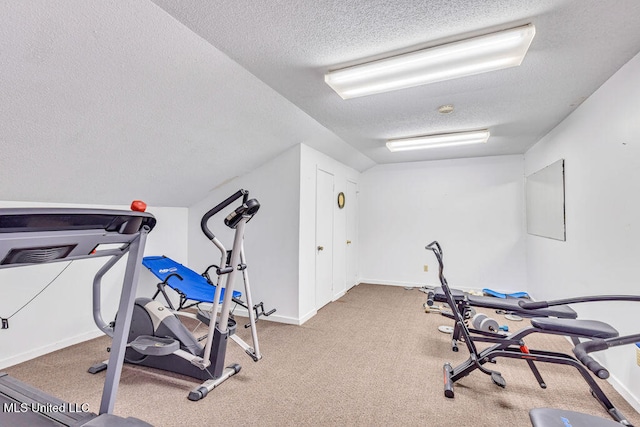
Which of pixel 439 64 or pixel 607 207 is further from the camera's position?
pixel 607 207

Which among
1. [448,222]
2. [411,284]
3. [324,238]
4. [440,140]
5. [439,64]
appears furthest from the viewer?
[411,284]

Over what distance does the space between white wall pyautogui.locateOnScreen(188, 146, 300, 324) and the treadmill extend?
93.0 inches

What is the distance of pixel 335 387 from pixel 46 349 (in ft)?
8.76

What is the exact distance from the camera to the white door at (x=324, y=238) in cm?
416

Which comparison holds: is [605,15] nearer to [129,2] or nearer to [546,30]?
[546,30]

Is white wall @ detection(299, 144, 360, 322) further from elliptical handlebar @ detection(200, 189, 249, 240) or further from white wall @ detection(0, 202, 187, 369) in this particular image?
white wall @ detection(0, 202, 187, 369)

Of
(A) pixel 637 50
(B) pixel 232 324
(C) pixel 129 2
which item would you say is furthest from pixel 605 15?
(B) pixel 232 324

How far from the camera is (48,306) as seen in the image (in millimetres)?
2783

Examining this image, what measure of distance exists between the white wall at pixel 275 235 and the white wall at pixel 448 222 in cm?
268

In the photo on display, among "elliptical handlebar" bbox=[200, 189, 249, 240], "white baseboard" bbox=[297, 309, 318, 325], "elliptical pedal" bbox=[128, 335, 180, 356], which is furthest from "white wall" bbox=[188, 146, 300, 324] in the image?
"elliptical pedal" bbox=[128, 335, 180, 356]

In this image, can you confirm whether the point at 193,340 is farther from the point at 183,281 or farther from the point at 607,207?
the point at 607,207

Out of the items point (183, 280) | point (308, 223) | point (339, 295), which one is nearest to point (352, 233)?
point (339, 295)

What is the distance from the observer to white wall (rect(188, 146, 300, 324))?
12.0 ft

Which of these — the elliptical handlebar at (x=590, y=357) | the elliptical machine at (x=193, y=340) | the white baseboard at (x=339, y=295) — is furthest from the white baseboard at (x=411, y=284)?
the elliptical handlebar at (x=590, y=357)
